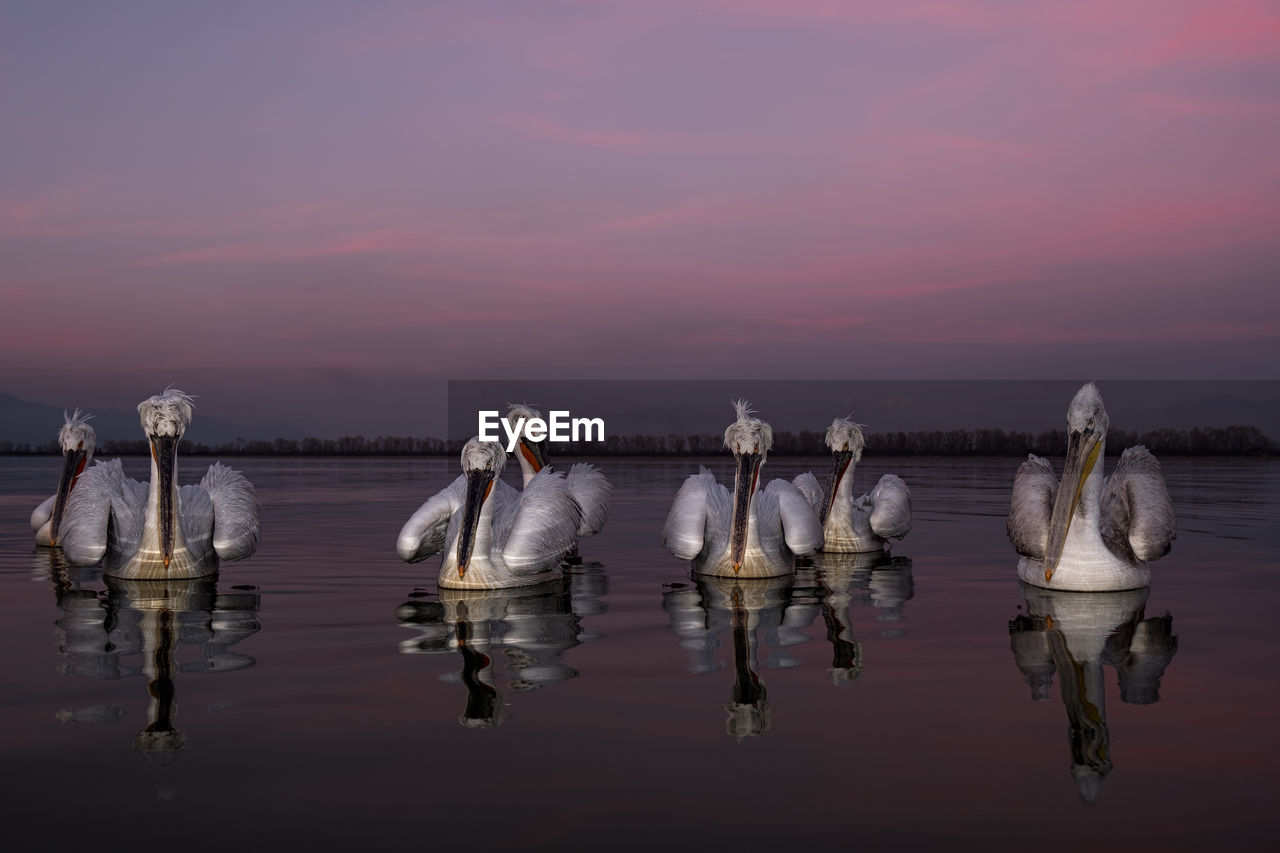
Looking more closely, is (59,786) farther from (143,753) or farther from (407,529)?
(407,529)

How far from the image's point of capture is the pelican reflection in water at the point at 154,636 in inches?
197

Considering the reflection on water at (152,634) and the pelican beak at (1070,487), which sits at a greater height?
the pelican beak at (1070,487)

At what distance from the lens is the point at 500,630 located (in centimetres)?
718

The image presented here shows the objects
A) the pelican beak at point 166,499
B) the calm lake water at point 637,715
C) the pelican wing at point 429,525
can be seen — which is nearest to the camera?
the calm lake water at point 637,715

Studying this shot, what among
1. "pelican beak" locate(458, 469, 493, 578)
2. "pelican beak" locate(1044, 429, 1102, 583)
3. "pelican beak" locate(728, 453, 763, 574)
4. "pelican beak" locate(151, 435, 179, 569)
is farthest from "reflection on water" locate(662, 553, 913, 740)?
"pelican beak" locate(151, 435, 179, 569)

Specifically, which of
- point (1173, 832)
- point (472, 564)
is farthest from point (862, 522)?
point (1173, 832)

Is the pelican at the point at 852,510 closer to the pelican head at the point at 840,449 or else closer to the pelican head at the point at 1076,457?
the pelican head at the point at 840,449

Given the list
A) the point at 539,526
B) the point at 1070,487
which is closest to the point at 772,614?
the point at 539,526

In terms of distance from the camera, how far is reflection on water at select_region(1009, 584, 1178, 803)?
4.63 metres

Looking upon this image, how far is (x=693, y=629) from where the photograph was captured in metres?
7.23

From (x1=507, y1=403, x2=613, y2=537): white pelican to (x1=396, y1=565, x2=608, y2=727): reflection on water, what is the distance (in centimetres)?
135

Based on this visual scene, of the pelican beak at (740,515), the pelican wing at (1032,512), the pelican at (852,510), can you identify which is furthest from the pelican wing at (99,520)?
the pelican wing at (1032,512)

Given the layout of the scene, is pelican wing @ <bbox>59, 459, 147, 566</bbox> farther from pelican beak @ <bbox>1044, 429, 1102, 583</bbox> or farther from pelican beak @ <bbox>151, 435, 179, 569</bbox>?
pelican beak @ <bbox>1044, 429, 1102, 583</bbox>

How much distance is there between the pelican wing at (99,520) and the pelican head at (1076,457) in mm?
7845
